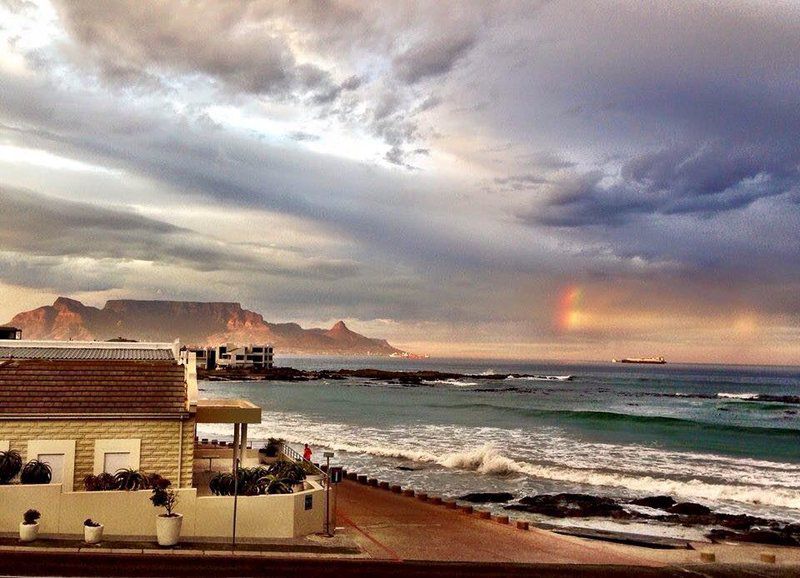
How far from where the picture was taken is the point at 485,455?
47.1 m

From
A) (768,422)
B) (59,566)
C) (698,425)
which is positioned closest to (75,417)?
(59,566)

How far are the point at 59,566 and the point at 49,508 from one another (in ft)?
11.1

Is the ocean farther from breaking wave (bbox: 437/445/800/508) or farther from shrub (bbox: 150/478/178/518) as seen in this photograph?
shrub (bbox: 150/478/178/518)

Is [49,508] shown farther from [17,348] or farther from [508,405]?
[508,405]

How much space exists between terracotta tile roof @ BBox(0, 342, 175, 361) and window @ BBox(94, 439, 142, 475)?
600cm

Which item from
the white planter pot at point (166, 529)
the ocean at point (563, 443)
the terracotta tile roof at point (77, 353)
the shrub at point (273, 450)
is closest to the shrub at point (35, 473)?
the white planter pot at point (166, 529)

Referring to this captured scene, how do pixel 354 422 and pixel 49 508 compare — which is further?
pixel 354 422

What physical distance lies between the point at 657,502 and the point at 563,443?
26.9 m

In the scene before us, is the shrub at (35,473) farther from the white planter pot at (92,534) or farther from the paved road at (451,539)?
the paved road at (451,539)

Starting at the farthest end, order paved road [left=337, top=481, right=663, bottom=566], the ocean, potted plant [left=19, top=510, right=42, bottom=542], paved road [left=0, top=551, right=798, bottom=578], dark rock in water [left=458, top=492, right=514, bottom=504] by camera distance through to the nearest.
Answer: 1. the ocean
2. dark rock in water [left=458, top=492, right=514, bottom=504]
3. paved road [left=337, top=481, right=663, bottom=566]
4. potted plant [left=19, top=510, right=42, bottom=542]
5. paved road [left=0, top=551, right=798, bottom=578]

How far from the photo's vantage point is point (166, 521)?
19.7 metres

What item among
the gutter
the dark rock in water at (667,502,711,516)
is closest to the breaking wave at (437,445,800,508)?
the dark rock in water at (667,502,711,516)

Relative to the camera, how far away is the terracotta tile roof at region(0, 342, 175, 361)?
93.7 ft

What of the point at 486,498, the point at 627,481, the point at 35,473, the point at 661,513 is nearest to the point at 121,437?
the point at 35,473
